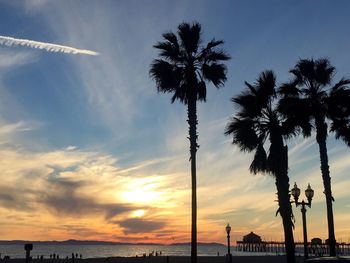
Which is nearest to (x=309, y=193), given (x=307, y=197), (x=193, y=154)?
(x=307, y=197)

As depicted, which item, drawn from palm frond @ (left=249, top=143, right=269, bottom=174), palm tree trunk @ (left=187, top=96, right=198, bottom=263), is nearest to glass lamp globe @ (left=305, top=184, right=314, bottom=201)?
palm frond @ (left=249, top=143, right=269, bottom=174)

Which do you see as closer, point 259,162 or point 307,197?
point 307,197

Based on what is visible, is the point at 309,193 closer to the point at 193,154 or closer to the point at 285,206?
the point at 285,206

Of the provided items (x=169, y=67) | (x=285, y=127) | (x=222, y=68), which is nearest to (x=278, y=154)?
(x=285, y=127)

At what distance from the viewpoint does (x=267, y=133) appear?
2998 cm

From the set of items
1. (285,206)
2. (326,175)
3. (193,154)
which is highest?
(193,154)

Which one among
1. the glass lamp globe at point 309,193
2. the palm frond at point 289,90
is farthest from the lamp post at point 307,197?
the palm frond at point 289,90

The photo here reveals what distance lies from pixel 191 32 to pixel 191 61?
1.75 meters

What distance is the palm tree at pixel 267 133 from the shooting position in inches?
1118

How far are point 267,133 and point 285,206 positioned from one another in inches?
181

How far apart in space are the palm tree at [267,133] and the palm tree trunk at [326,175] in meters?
0.85

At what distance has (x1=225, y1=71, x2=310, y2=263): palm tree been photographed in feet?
93.1

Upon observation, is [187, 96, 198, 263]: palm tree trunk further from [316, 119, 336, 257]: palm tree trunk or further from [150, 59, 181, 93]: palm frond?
[316, 119, 336, 257]: palm tree trunk

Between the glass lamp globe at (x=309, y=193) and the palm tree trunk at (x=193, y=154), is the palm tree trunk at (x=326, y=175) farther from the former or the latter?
the palm tree trunk at (x=193, y=154)
